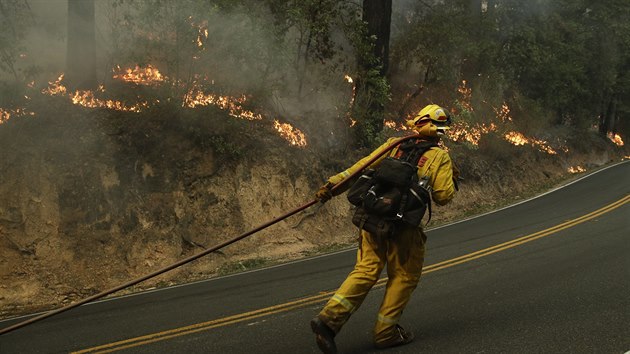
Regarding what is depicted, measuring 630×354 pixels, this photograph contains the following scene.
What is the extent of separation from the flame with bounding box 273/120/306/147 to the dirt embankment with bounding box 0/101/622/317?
11.9 inches

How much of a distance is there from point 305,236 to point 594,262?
238 inches

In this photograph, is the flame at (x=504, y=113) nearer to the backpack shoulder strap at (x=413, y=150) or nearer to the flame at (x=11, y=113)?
the flame at (x=11, y=113)

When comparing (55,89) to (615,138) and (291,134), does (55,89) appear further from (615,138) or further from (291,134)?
(615,138)

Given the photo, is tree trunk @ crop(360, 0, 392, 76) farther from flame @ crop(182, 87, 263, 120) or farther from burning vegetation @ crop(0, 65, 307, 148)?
flame @ crop(182, 87, 263, 120)

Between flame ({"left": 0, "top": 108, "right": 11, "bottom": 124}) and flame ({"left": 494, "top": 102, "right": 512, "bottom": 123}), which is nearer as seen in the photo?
flame ({"left": 0, "top": 108, "right": 11, "bottom": 124})

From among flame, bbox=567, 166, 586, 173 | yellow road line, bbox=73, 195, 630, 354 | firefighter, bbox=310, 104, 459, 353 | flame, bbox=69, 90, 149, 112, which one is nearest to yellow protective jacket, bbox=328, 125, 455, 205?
firefighter, bbox=310, 104, 459, 353

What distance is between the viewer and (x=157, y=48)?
446 inches

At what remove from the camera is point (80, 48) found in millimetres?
11445

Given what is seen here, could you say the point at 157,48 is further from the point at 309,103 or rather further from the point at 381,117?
the point at 381,117

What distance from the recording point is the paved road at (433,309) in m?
4.93

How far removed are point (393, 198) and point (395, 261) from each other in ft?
1.91

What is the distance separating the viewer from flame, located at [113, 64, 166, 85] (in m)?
11.9

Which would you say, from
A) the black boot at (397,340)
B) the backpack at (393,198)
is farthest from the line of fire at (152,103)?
the black boot at (397,340)

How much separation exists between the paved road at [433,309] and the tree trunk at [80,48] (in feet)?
17.7
